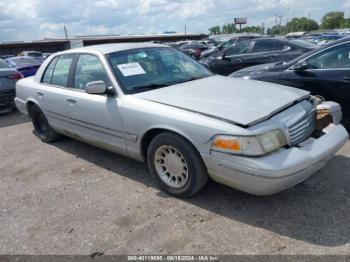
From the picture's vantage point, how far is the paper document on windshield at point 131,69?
3971 mm

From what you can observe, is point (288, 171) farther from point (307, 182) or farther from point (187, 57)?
point (187, 57)

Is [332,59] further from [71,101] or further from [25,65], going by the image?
[25,65]

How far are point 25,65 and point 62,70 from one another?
735cm

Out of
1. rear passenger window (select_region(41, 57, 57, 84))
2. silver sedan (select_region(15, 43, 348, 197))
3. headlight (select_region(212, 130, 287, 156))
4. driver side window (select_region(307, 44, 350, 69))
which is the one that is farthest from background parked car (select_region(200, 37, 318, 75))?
headlight (select_region(212, 130, 287, 156))

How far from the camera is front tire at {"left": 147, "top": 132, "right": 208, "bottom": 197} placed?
3.20 m

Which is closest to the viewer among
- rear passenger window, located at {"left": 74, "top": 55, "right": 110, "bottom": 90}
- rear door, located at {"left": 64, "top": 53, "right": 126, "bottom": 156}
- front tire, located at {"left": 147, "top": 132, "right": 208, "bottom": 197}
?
front tire, located at {"left": 147, "top": 132, "right": 208, "bottom": 197}

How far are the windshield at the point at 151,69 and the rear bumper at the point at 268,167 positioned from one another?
1309 millimetres

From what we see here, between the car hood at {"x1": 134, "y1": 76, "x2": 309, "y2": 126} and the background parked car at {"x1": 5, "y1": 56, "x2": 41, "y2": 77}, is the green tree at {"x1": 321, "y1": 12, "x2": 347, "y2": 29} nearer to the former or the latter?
the background parked car at {"x1": 5, "y1": 56, "x2": 41, "y2": 77}

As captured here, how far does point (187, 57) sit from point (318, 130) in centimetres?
212

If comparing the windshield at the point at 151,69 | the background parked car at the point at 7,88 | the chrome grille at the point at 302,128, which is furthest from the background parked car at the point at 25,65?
the chrome grille at the point at 302,128

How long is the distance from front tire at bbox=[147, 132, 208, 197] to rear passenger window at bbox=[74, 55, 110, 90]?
1106mm

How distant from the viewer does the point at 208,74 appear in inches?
178

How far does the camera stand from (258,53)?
8.88 m

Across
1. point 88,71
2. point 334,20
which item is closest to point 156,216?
point 88,71
